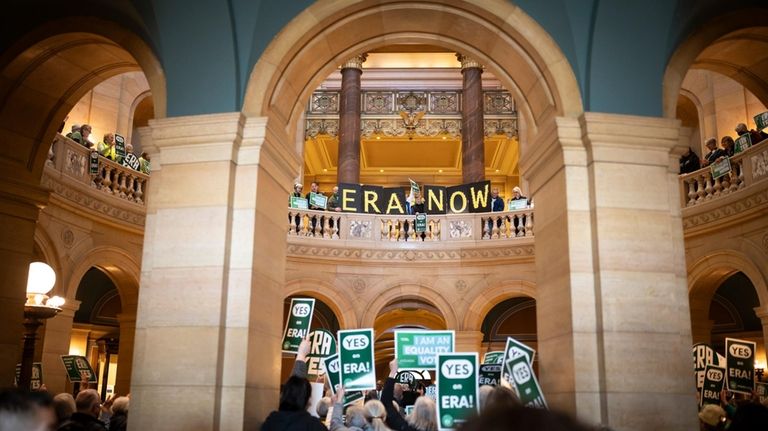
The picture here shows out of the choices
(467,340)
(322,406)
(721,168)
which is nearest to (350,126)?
(467,340)

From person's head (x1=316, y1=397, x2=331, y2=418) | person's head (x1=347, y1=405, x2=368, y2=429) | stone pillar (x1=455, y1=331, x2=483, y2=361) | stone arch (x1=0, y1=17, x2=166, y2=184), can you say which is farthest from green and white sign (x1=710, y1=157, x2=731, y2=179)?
stone arch (x1=0, y1=17, x2=166, y2=184)

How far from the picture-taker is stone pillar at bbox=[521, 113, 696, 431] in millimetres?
6070

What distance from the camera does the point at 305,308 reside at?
7566mm

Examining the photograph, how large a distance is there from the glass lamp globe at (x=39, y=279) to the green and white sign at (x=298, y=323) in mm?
2443

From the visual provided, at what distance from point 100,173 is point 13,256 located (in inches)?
230

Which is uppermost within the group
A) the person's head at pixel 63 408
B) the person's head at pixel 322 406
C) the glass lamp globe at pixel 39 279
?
the glass lamp globe at pixel 39 279

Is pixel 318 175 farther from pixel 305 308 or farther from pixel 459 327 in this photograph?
pixel 305 308

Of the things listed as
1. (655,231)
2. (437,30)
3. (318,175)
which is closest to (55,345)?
(437,30)

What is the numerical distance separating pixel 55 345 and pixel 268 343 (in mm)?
8083

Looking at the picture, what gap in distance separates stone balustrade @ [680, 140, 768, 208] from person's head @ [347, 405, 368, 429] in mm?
9213

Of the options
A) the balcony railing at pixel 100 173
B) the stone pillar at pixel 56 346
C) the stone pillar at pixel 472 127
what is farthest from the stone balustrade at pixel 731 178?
the stone pillar at pixel 56 346

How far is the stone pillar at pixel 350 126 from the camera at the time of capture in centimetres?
1972

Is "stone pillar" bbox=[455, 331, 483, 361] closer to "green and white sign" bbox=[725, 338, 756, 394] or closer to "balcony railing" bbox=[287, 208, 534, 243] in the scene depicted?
"balcony railing" bbox=[287, 208, 534, 243]

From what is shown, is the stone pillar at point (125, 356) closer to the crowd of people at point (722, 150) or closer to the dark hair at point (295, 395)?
the dark hair at point (295, 395)
